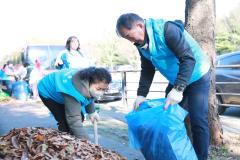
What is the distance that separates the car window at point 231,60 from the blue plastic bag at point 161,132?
212 inches

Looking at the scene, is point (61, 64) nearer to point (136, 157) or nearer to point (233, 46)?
point (136, 157)

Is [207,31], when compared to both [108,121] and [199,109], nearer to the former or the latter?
[199,109]

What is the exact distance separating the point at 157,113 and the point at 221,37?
40.0 m

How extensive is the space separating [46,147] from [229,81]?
21.0ft

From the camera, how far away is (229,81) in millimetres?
8922

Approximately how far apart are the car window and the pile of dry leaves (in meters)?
5.96

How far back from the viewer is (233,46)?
41188 millimetres

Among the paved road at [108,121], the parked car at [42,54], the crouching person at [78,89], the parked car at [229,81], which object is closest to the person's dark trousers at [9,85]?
the parked car at [42,54]

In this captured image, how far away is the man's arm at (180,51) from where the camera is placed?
3.56 m

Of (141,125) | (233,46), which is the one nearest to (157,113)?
(141,125)

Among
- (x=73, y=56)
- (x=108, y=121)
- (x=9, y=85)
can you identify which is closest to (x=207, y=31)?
(x=73, y=56)

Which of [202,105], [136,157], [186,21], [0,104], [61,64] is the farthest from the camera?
[0,104]

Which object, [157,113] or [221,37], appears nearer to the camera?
[157,113]

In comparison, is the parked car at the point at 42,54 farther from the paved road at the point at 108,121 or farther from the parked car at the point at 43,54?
the paved road at the point at 108,121
